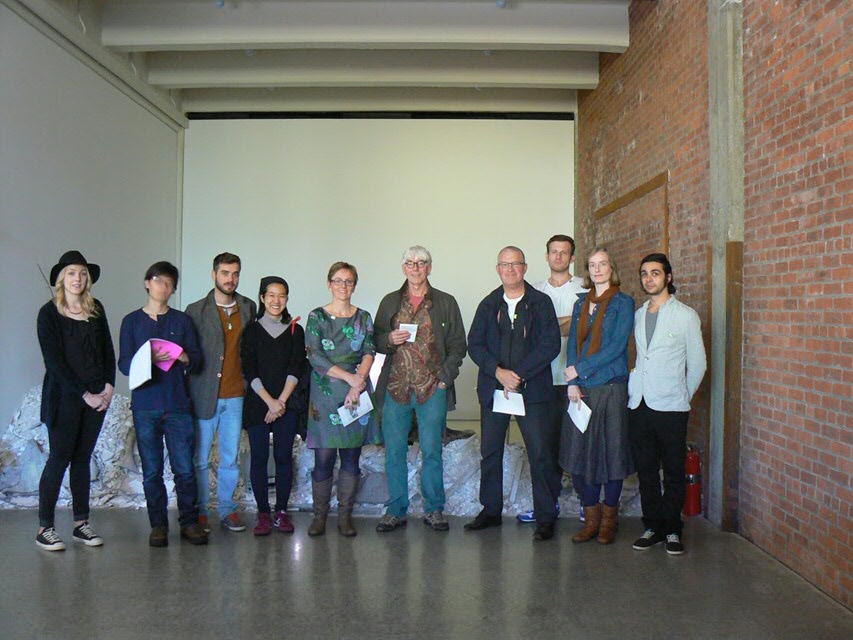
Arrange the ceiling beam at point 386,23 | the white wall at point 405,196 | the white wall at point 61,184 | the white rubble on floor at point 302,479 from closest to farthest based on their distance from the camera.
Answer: the white rubble on floor at point 302,479
the white wall at point 61,184
the ceiling beam at point 386,23
the white wall at point 405,196

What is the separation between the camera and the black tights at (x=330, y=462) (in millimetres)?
4039

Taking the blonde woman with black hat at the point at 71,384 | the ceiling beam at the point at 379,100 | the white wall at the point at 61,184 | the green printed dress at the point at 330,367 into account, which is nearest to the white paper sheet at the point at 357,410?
the green printed dress at the point at 330,367

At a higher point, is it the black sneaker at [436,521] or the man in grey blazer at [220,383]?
the man in grey blazer at [220,383]

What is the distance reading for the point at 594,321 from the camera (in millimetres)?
3910

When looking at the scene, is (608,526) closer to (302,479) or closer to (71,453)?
(302,479)

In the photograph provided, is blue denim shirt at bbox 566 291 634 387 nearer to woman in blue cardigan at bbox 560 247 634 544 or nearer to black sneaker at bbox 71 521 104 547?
woman in blue cardigan at bbox 560 247 634 544

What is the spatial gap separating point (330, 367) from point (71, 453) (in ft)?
4.62

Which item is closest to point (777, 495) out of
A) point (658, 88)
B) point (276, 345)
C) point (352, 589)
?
point (352, 589)

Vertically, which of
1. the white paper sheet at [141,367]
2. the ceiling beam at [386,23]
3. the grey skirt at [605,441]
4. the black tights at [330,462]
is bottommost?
the black tights at [330,462]

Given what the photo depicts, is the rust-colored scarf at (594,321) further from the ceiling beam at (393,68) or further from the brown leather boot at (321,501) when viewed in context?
the ceiling beam at (393,68)

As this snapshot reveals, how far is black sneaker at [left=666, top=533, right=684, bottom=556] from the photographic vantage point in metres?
3.74

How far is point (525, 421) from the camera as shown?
4062mm

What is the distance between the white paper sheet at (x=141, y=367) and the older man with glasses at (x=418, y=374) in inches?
49.3

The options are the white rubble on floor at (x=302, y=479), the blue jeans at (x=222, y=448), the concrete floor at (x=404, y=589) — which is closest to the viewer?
the concrete floor at (x=404, y=589)
